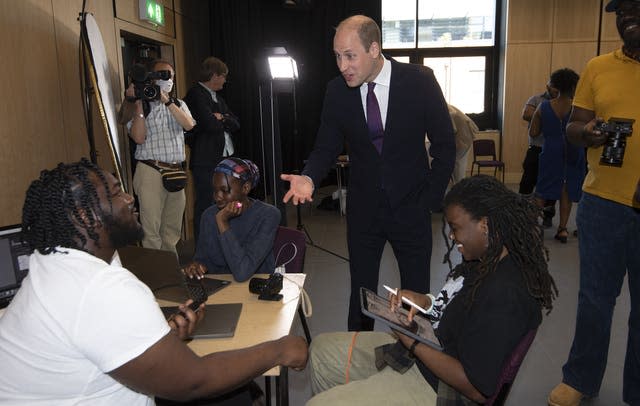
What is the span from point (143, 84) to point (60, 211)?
9.02ft

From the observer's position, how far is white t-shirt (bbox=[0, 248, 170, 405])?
1.02m

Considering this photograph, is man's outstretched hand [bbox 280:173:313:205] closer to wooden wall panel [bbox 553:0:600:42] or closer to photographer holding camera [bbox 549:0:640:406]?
photographer holding camera [bbox 549:0:640:406]

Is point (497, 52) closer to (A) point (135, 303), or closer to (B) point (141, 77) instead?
(B) point (141, 77)

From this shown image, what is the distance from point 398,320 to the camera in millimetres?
1532

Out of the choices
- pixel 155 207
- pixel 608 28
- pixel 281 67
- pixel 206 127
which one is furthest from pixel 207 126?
pixel 608 28

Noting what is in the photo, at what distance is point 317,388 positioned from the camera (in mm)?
1802

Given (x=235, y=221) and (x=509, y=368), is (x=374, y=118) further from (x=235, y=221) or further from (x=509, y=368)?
(x=509, y=368)

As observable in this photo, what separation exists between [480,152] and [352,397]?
7924 mm

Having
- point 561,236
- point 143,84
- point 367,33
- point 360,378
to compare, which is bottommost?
point 561,236

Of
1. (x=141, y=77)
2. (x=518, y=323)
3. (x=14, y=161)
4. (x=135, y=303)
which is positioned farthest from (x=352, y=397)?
(x=141, y=77)

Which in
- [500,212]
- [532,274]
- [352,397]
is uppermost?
[500,212]

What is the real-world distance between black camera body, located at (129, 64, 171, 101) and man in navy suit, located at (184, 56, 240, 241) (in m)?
1.02

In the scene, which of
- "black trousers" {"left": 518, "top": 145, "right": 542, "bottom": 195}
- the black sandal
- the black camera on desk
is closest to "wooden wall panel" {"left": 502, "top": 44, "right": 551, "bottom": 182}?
"black trousers" {"left": 518, "top": 145, "right": 542, "bottom": 195}

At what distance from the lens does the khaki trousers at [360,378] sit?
1.47m
